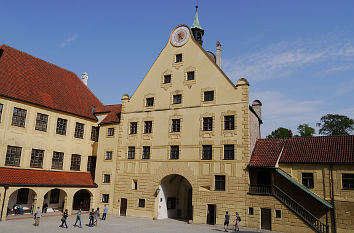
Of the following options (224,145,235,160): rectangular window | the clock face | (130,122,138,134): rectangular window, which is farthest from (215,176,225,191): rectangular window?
the clock face

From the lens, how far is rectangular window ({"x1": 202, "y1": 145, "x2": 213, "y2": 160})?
27.7 m

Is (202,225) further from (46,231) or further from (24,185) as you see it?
(24,185)

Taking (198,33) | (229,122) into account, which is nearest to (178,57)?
(198,33)

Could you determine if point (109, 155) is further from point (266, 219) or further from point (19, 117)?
point (266, 219)

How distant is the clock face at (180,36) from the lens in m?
31.6

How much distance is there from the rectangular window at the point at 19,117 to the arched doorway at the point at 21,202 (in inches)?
253

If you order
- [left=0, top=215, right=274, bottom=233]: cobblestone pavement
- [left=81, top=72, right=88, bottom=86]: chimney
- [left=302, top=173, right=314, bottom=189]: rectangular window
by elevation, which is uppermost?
[left=81, top=72, right=88, bottom=86]: chimney

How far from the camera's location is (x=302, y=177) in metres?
25.0

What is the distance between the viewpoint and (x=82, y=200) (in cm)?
3331

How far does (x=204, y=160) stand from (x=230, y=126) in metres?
3.93

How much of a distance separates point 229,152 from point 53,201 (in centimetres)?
1919

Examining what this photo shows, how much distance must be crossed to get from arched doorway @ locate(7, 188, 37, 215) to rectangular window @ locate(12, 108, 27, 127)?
6.42 metres

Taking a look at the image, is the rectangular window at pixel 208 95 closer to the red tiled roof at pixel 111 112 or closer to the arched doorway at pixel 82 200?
the red tiled roof at pixel 111 112

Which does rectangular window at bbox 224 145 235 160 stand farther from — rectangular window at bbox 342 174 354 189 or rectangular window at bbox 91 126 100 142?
rectangular window at bbox 91 126 100 142
